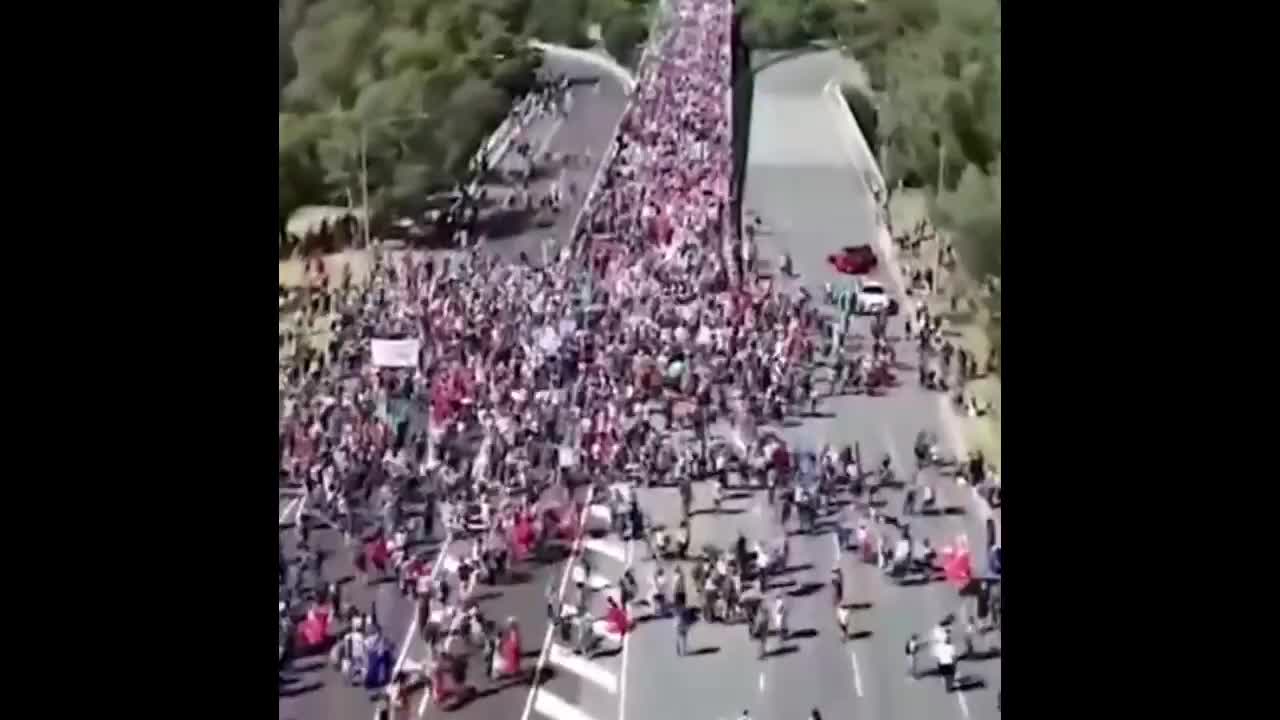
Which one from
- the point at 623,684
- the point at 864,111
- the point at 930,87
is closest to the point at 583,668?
the point at 623,684

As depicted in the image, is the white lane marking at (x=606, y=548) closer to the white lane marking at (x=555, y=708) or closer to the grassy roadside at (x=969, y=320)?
the white lane marking at (x=555, y=708)

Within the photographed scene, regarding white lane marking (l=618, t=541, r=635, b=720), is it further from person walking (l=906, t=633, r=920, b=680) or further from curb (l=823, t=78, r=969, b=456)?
curb (l=823, t=78, r=969, b=456)

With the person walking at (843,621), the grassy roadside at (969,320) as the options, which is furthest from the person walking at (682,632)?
the grassy roadside at (969,320)

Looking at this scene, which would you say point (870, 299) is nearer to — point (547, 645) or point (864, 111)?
point (864, 111)

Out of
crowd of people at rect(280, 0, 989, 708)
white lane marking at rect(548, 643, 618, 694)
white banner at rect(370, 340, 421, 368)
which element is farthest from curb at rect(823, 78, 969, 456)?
white banner at rect(370, 340, 421, 368)
